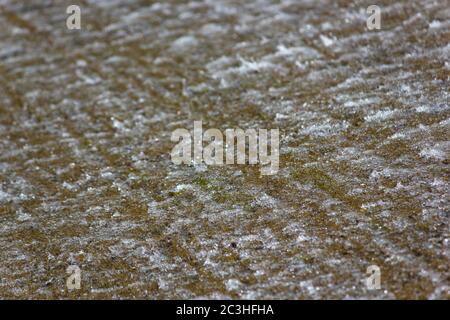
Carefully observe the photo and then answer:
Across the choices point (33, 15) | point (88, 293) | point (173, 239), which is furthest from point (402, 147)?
point (33, 15)

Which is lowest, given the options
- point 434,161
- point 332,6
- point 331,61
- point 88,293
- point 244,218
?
point 88,293

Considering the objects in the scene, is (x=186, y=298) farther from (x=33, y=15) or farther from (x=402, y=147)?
(x=33, y=15)


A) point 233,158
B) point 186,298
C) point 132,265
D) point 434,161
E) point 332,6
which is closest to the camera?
point 186,298

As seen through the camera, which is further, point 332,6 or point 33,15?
point 33,15

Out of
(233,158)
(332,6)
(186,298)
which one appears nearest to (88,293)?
(186,298)

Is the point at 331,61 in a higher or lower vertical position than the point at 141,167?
higher
